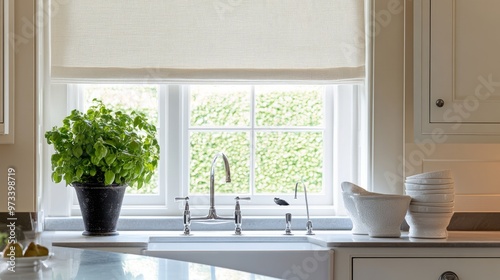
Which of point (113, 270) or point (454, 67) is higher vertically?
point (454, 67)

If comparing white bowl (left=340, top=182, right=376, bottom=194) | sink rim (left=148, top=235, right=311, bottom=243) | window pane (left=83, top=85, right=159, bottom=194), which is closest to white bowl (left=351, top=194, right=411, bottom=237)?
white bowl (left=340, top=182, right=376, bottom=194)

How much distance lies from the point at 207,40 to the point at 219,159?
598 millimetres

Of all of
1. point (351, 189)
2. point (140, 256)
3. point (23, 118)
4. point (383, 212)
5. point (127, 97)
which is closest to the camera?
point (140, 256)

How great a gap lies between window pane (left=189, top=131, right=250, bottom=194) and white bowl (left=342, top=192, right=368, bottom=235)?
67cm

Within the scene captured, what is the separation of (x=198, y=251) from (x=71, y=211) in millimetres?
976

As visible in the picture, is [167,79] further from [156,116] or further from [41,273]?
[41,273]

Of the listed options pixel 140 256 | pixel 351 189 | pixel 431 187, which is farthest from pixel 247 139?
pixel 140 256

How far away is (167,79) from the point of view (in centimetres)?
395

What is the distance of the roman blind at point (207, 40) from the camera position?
12.9 ft

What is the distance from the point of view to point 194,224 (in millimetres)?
3996

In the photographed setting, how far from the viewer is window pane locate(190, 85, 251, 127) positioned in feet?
13.6

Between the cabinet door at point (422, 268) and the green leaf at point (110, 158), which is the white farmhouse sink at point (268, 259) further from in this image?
the green leaf at point (110, 158)

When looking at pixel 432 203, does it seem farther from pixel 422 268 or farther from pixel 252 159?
pixel 252 159

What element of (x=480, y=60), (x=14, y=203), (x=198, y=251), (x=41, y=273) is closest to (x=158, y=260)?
(x=41, y=273)
